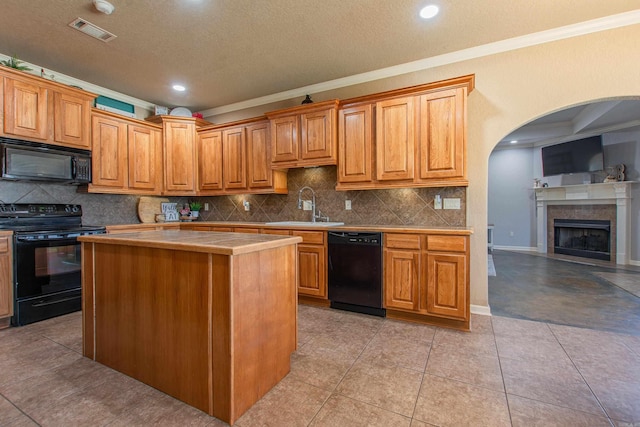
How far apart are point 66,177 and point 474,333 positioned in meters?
4.65

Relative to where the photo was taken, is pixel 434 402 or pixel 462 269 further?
pixel 462 269

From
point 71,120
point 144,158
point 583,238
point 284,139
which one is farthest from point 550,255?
point 71,120

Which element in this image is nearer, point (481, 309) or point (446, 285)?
point (446, 285)

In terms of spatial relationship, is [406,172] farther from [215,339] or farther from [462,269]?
[215,339]

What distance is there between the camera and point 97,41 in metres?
2.95

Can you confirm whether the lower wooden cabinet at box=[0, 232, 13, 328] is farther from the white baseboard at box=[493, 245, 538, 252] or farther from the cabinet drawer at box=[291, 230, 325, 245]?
the white baseboard at box=[493, 245, 538, 252]

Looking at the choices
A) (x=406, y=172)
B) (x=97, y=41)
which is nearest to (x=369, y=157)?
(x=406, y=172)

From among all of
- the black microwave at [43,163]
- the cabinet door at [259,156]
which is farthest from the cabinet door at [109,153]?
the cabinet door at [259,156]

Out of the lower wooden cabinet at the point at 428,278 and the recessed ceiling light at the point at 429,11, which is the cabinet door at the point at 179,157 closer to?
the lower wooden cabinet at the point at 428,278

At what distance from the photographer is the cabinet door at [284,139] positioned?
373 centimetres

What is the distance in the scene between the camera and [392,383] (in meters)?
1.90

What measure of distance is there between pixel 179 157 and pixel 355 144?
9.27 feet

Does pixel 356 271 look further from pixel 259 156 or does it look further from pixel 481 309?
pixel 259 156

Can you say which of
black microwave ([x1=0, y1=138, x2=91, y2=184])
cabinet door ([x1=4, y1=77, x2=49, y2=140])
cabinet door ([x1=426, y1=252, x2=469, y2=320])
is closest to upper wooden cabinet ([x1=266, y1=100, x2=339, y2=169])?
cabinet door ([x1=426, y1=252, x2=469, y2=320])
